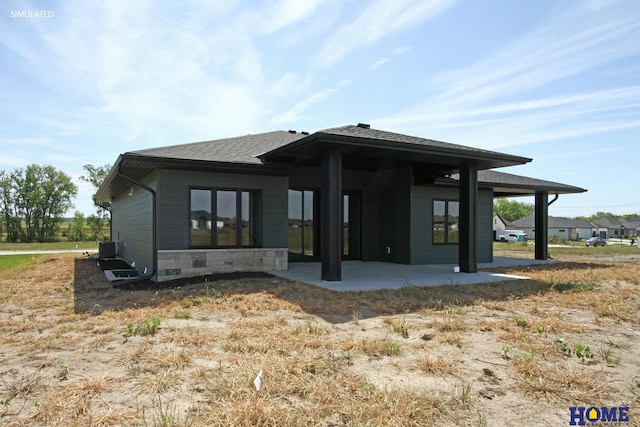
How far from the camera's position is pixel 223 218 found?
9.44m

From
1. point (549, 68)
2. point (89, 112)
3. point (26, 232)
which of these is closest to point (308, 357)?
point (549, 68)

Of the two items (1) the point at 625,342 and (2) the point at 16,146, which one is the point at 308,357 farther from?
(2) the point at 16,146

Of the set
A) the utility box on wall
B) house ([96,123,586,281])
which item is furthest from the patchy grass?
house ([96,123,586,281])

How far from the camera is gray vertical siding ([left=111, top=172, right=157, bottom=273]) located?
990 cm

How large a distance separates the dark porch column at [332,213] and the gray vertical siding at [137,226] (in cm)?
436

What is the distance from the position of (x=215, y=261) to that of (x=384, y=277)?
4.21m

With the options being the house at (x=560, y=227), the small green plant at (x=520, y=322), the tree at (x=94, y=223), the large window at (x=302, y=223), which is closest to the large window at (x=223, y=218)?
the large window at (x=302, y=223)

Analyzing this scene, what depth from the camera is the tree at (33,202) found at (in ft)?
119

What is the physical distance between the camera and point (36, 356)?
360cm

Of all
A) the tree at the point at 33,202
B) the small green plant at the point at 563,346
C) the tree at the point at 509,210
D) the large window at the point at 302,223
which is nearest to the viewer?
the small green plant at the point at 563,346

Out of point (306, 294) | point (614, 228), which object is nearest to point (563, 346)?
point (306, 294)

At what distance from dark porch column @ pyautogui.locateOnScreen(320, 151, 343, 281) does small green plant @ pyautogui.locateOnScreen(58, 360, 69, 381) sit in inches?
210

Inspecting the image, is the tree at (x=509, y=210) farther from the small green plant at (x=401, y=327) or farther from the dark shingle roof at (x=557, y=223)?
the small green plant at (x=401, y=327)

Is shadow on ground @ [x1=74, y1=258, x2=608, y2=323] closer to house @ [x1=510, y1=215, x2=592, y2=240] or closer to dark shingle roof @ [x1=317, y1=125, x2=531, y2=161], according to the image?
dark shingle roof @ [x1=317, y1=125, x2=531, y2=161]
